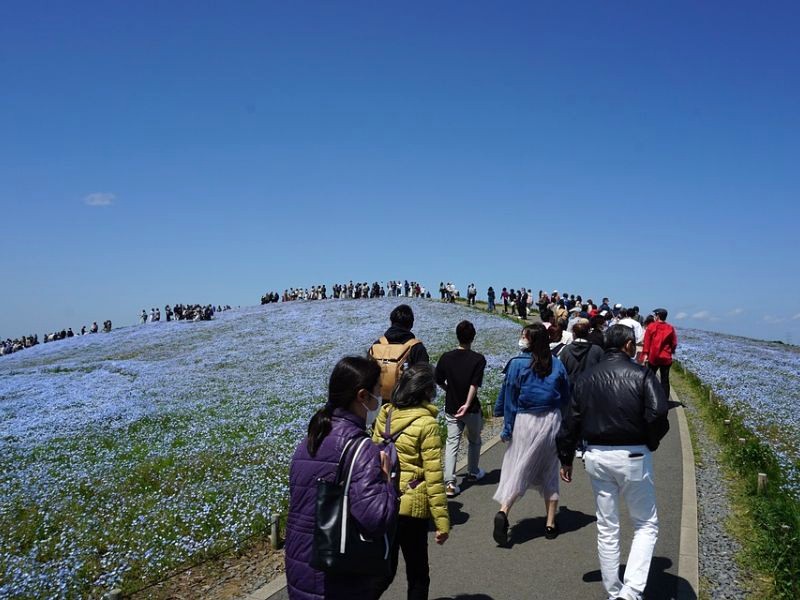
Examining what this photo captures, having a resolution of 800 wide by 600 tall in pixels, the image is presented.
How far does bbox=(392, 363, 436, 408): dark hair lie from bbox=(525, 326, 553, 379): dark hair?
2234 millimetres

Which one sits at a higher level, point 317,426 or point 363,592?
point 317,426

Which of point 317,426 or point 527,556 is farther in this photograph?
point 527,556

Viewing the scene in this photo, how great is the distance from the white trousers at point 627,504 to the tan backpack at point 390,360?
88.2 inches

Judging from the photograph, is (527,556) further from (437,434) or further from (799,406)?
(799,406)

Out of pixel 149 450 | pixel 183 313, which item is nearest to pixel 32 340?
pixel 183 313

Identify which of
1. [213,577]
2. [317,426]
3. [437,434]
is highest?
[317,426]

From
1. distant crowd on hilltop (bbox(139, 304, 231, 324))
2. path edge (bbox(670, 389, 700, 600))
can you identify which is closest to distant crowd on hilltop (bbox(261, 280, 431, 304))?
distant crowd on hilltop (bbox(139, 304, 231, 324))

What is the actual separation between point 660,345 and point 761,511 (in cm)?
697

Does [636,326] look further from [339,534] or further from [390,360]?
[339,534]

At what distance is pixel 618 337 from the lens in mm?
5332

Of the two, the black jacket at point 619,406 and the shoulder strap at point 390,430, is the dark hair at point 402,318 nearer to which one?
the shoulder strap at point 390,430

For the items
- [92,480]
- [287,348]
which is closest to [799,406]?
[92,480]

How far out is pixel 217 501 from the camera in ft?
27.5

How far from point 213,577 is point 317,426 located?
424cm
